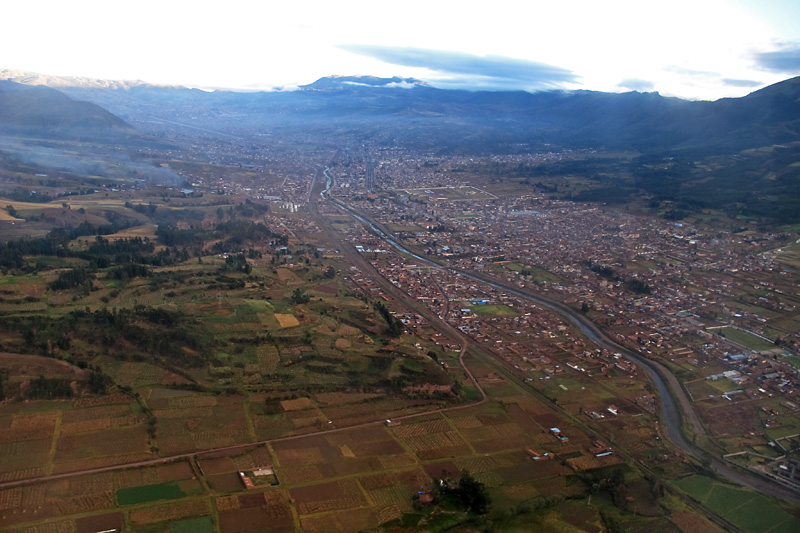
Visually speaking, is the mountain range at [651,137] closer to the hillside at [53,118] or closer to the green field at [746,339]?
the hillside at [53,118]

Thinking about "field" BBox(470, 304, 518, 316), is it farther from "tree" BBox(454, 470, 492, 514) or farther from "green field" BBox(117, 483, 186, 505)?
"green field" BBox(117, 483, 186, 505)

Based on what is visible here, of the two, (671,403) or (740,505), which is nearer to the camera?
(740,505)

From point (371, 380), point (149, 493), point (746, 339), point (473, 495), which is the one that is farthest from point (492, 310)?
point (149, 493)

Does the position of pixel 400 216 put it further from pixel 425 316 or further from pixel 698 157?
pixel 698 157

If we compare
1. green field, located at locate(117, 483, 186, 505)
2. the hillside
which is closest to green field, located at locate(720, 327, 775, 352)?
green field, located at locate(117, 483, 186, 505)

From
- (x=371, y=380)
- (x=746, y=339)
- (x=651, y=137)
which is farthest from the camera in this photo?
(x=651, y=137)

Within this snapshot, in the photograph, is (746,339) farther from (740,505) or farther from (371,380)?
(371,380)

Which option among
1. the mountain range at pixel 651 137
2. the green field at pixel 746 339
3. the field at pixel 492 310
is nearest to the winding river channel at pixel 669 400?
the field at pixel 492 310

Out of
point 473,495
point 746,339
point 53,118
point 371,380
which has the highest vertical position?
point 53,118
